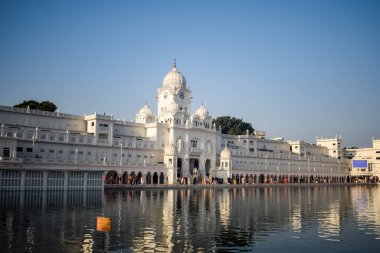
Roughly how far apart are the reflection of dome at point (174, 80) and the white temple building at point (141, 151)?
0.64 ft

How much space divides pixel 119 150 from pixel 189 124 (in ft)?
50.1

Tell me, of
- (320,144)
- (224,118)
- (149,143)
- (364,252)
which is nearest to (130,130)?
(149,143)

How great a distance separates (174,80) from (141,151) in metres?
18.4

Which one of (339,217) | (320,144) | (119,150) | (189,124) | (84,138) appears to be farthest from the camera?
(320,144)

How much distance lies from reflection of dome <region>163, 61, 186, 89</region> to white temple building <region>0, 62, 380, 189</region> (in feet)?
0.64

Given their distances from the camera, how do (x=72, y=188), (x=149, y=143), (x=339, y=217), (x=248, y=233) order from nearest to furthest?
(x=248, y=233) → (x=339, y=217) → (x=72, y=188) → (x=149, y=143)

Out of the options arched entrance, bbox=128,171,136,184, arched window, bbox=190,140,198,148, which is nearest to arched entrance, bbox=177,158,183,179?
arched window, bbox=190,140,198,148

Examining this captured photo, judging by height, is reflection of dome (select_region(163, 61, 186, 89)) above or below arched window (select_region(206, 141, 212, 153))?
above

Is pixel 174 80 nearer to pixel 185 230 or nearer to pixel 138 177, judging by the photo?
pixel 138 177

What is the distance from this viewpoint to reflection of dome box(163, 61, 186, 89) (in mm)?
86250

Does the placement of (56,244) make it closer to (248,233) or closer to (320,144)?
(248,233)

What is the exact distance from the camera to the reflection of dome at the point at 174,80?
283ft

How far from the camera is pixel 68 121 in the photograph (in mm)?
68500

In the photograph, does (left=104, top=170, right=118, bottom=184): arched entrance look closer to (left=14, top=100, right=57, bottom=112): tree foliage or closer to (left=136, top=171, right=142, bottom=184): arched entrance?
(left=136, top=171, right=142, bottom=184): arched entrance
